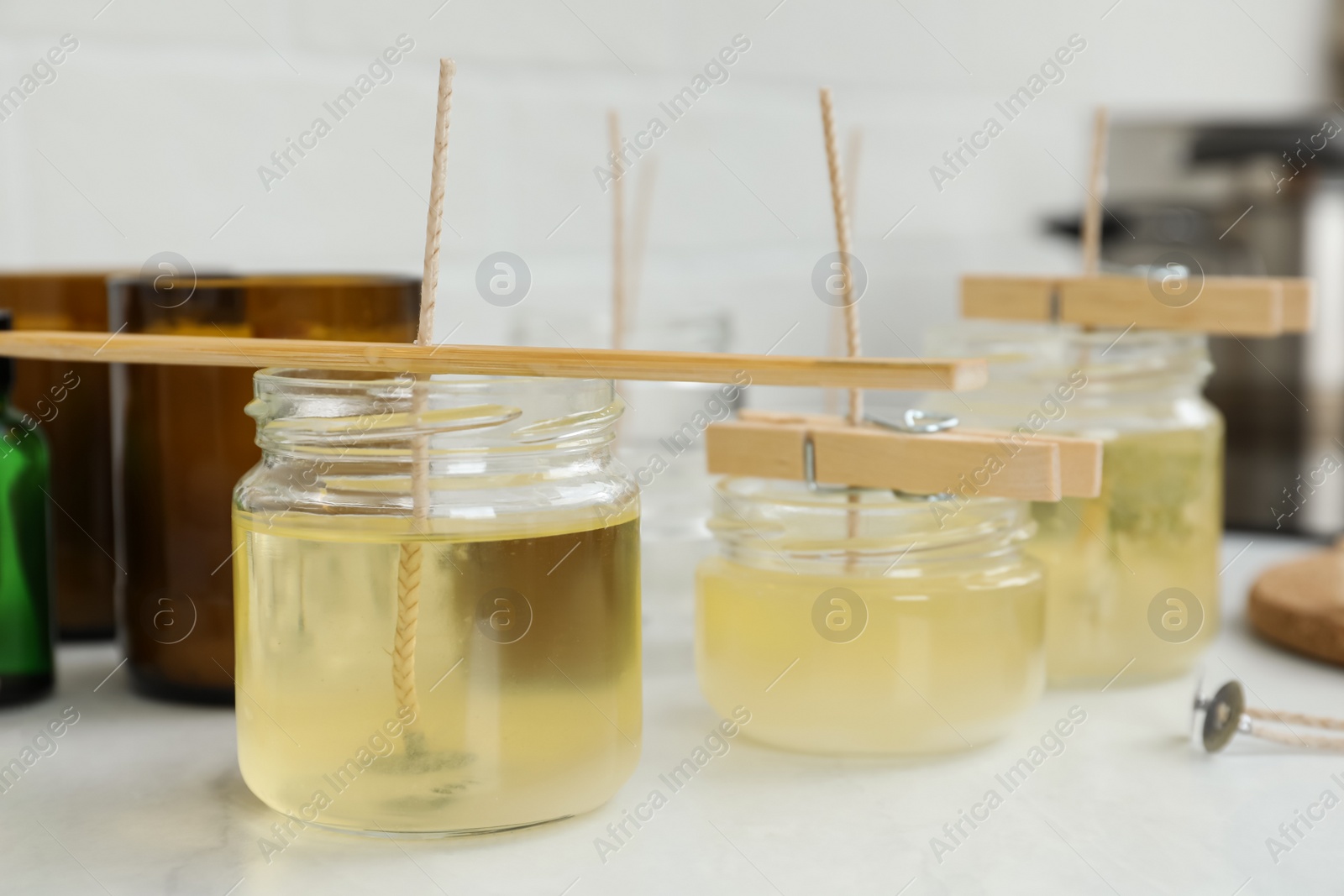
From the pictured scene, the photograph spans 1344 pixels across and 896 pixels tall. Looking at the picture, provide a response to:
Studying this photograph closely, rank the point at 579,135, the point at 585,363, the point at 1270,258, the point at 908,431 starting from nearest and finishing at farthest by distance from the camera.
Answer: the point at 585,363
the point at 908,431
the point at 579,135
the point at 1270,258

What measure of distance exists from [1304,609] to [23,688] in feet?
2.25

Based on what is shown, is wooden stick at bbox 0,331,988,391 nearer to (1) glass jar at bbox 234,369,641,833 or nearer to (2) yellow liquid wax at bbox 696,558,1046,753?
(1) glass jar at bbox 234,369,641,833

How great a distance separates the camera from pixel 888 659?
577 mm

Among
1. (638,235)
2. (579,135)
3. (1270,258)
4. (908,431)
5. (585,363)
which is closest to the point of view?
(585,363)

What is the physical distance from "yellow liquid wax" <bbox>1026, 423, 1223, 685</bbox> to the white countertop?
0.13ft

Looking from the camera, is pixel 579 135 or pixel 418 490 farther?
pixel 579 135

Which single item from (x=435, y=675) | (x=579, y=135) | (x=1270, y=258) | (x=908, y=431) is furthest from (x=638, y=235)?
(x=1270, y=258)

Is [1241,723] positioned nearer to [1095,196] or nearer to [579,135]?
[1095,196]

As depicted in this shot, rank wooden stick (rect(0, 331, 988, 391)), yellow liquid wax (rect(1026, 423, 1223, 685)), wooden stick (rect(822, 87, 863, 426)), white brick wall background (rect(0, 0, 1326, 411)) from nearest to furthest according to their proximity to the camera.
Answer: wooden stick (rect(0, 331, 988, 391)), wooden stick (rect(822, 87, 863, 426)), yellow liquid wax (rect(1026, 423, 1223, 685)), white brick wall background (rect(0, 0, 1326, 411))

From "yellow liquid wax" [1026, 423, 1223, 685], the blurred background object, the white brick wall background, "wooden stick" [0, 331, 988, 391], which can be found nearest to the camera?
"wooden stick" [0, 331, 988, 391]

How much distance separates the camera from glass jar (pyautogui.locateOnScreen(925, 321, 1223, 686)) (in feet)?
2.29

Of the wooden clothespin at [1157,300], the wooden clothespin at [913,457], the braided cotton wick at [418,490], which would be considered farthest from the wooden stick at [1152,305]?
the braided cotton wick at [418,490]

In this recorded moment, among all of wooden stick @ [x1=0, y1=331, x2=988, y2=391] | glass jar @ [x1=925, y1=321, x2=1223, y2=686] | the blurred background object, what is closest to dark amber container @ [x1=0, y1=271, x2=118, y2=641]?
wooden stick @ [x1=0, y1=331, x2=988, y2=391]

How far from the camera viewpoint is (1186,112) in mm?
1536
